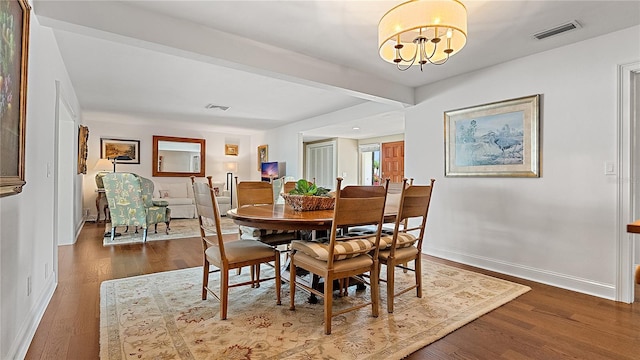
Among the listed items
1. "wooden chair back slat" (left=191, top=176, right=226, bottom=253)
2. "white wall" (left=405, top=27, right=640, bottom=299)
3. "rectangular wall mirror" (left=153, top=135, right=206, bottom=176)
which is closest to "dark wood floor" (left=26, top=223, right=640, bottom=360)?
"white wall" (left=405, top=27, right=640, bottom=299)

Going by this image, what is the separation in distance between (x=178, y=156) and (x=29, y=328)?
6514 millimetres

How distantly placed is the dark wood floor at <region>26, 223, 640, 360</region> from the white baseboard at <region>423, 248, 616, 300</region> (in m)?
0.11

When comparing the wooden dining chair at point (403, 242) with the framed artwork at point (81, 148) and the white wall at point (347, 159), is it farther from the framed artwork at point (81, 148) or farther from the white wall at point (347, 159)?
the white wall at point (347, 159)

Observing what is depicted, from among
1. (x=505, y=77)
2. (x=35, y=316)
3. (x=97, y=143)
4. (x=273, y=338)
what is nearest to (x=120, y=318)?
(x=35, y=316)

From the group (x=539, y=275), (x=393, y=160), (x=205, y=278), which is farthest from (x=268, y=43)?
(x=393, y=160)

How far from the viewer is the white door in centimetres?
939

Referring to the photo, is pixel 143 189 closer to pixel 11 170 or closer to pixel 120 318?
pixel 120 318

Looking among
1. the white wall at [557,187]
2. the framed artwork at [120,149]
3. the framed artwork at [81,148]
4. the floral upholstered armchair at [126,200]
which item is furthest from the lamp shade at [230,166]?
the white wall at [557,187]

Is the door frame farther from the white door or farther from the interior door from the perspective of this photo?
the white door

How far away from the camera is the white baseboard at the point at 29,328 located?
1.61m

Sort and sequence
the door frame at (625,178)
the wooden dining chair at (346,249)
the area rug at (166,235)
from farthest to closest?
the area rug at (166,235) < the door frame at (625,178) < the wooden dining chair at (346,249)

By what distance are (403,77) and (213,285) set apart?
311 centimetres

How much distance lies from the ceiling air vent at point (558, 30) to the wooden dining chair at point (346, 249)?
1996 millimetres

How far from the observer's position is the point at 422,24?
1.79 metres
